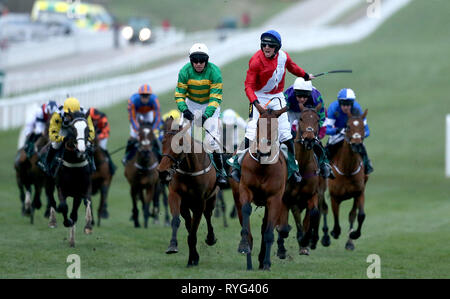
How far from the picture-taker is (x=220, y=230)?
777 inches

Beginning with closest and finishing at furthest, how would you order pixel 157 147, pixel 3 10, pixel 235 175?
pixel 235 175
pixel 157 147
pixel 3 10

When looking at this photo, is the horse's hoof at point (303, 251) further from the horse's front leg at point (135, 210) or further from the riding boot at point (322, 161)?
the horse's front leg at point (135, 210)

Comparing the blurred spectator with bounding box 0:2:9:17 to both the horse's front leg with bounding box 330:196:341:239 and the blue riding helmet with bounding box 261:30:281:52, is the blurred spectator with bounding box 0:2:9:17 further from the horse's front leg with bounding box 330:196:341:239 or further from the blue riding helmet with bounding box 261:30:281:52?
the blue riding helmet with bounding box 261:30:281:52

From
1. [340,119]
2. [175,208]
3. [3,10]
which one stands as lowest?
[175,208]

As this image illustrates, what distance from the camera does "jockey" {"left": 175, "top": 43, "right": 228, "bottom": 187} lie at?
14.1m

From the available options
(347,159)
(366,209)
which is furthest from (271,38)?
(366,209)

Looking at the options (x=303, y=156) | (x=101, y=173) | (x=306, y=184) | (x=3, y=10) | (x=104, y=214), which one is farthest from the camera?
(x=3, y=10)

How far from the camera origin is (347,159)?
1688 cm

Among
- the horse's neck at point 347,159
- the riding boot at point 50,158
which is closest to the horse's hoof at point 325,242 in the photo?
the horse's neck at point 347,159

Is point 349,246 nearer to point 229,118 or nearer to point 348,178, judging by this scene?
point 348,178

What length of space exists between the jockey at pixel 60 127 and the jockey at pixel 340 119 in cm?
401

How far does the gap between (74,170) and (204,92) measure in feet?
10.3

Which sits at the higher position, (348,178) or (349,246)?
(348,178)
